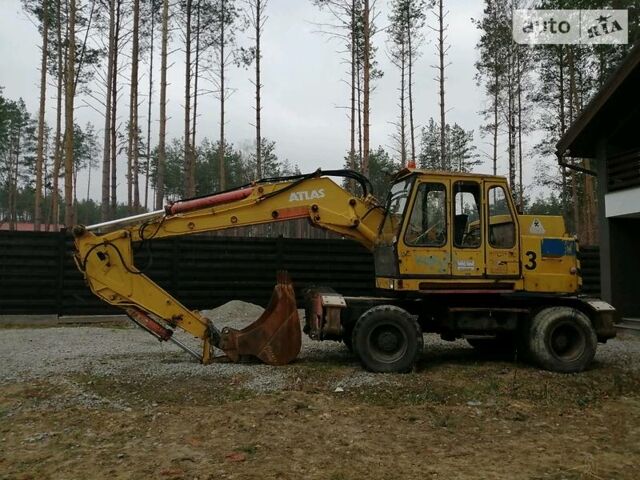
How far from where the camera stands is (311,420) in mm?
5543

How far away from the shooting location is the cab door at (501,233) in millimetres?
7629

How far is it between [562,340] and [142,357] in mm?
6465

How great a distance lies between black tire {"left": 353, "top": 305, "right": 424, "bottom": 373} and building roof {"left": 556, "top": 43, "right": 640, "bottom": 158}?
28.3 feet

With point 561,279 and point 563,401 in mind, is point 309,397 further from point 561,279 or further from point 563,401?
point 561,279

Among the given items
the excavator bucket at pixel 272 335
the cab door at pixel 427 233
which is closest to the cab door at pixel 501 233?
the cab door at pixel 427 233

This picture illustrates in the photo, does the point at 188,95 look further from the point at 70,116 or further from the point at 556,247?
the point at 556,247

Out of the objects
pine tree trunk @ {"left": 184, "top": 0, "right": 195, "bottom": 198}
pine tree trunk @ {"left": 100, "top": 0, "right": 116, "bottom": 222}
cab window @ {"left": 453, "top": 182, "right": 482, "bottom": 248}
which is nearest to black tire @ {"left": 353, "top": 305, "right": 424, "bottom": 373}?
cab window @ {"left": 453, "top": 182, "right": 482, "bottom": 248}

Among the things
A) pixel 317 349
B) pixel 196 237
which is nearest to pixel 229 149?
pixel 196 237

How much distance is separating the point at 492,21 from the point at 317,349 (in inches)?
972

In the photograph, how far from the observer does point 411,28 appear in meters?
27.5

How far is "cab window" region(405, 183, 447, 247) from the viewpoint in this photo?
7.51 m

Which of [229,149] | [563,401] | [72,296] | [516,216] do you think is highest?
[229,149]

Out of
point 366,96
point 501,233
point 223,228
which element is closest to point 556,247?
point 501,233

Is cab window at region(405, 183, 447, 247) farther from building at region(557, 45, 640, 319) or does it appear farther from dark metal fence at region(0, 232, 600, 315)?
building at region(557, 45, 640, 319)
